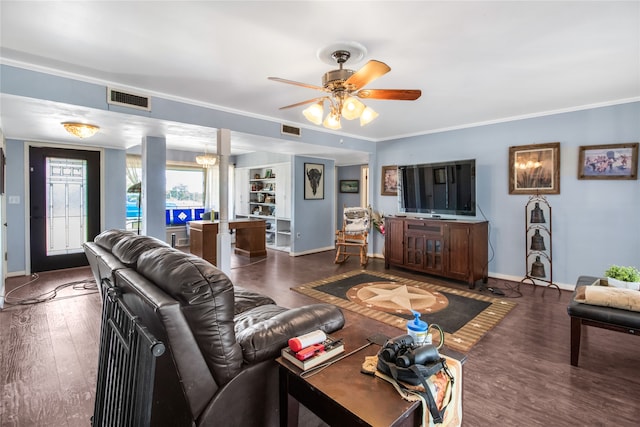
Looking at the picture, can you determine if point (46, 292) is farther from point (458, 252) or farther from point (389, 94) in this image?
point (458, 252)

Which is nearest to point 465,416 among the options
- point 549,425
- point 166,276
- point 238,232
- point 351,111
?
point 549,425

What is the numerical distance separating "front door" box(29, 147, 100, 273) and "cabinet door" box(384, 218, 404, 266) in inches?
200

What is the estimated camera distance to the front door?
5.00 metres

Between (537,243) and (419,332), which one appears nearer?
(419,332)

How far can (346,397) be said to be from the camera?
3.46ft

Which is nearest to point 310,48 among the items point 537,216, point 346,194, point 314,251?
point 537,216

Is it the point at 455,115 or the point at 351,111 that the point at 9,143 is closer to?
the point at 351,111

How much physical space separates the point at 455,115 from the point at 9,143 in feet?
21.6

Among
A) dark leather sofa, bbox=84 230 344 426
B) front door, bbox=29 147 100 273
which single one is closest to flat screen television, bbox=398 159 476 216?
dark leather sofa, bbox=84 230 344 426

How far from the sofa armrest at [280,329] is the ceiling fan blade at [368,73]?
1.53m

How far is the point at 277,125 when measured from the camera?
4.64 metres

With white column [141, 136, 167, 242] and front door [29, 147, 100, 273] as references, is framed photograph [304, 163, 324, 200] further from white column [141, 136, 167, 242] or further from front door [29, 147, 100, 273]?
front door [29, 147, 100, 273]

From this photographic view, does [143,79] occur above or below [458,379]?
above

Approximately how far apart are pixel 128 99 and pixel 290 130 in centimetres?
219
